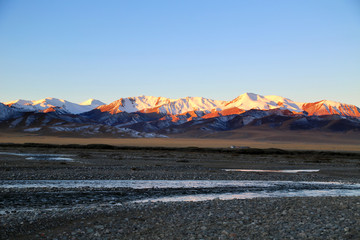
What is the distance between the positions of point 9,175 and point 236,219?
21.3 metres

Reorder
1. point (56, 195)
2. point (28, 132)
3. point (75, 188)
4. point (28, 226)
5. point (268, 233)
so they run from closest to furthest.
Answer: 1. point (268, 233)
2. point (28, 226)
3. point (56, 195)
4. point (75, 188)
5. point (28, 132)

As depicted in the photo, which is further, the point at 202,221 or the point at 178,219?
the point at 178,219

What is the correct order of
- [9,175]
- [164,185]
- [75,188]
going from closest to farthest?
1. [75,188]
2. [164,185]
3. [9,175]

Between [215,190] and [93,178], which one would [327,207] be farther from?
[93,178]

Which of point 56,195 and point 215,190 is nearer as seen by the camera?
point 56,195

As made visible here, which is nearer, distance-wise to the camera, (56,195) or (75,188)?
(56,195)

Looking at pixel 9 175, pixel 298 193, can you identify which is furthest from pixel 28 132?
pixel 298 193

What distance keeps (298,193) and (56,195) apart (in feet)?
46.7

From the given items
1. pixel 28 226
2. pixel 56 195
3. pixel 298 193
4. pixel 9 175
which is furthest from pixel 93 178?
pixel 28 226

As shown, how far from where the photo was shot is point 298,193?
2411 centimetres

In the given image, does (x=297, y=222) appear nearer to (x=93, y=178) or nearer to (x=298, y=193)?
(x=298, y=193)

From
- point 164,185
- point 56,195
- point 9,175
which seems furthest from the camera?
point 9,175

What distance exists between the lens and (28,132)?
633ft

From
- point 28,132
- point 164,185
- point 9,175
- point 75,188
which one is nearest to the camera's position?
point 75,188
